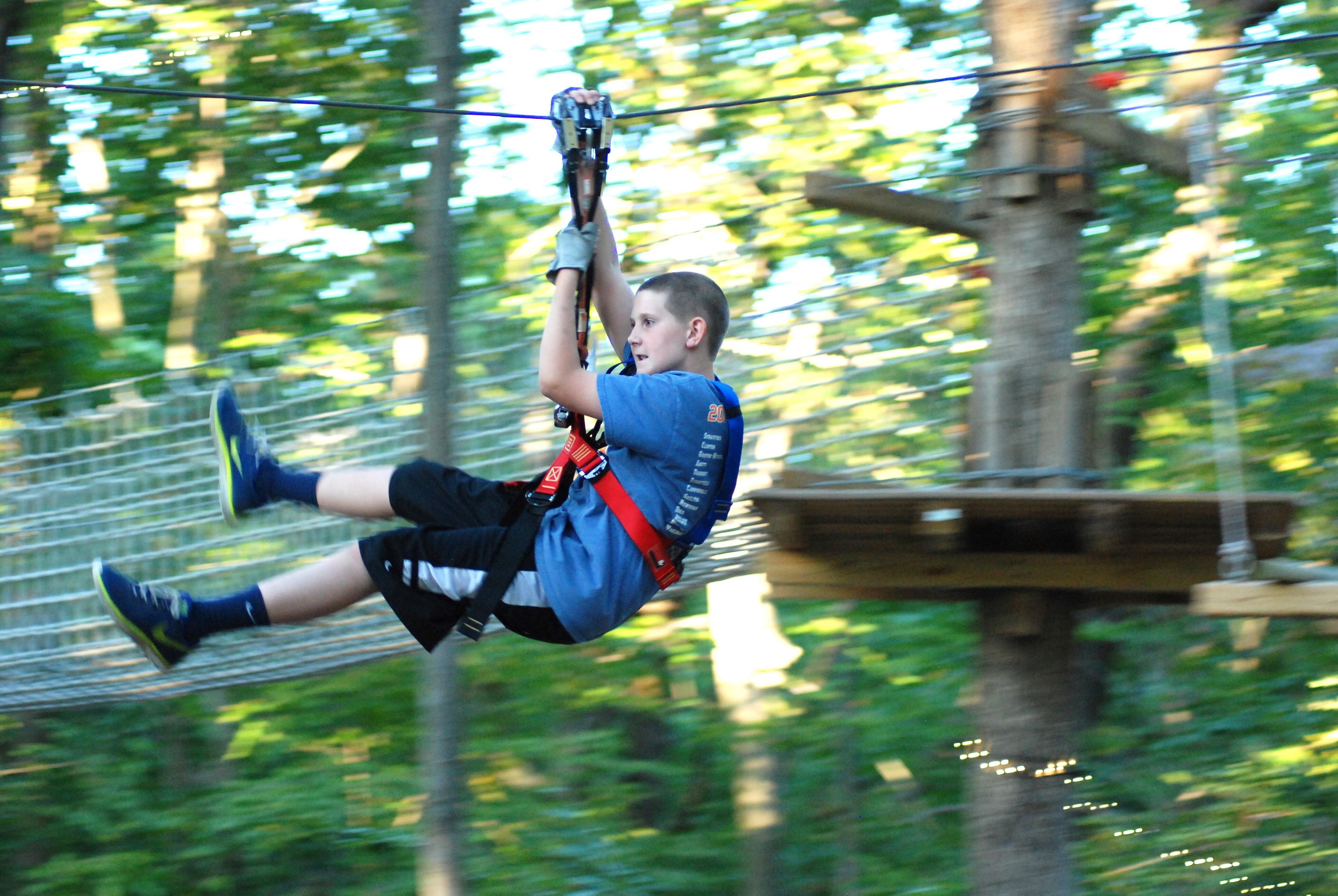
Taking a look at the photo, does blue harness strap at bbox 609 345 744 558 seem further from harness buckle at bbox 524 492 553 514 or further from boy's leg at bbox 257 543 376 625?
boy's leg at bbox 257 543 376 625

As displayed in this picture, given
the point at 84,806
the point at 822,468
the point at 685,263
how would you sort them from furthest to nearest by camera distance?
1. the point at 84,806
2. the point at 685,263
3. the point at 822,468

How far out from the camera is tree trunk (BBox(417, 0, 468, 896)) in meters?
2.93

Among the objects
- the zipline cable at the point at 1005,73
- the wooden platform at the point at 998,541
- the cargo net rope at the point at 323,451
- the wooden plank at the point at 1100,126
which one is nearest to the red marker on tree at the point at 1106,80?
the wooden plank at the point at 1100,126

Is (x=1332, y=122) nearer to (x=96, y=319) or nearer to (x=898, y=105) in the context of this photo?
(x=898, y=105)

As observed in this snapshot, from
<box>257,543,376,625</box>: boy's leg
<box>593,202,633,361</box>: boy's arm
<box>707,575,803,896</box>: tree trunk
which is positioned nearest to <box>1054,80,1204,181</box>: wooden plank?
<box>593,202,633,361</box>: boy's arm

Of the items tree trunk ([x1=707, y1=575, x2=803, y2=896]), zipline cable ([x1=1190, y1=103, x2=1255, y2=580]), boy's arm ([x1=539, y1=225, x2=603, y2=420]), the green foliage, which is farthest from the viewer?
tree trunk ([x1=707, y1=575, x2=803, y2=896])

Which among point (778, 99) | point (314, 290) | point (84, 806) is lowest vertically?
point (84, 806)

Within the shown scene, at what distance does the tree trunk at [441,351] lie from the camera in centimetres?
293

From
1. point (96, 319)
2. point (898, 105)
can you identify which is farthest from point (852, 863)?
point (96, 319)

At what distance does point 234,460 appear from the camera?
2.03m

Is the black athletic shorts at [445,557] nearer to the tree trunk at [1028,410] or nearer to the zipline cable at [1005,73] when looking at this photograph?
the zipline cable at [1005,73]

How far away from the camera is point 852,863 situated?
5.82m

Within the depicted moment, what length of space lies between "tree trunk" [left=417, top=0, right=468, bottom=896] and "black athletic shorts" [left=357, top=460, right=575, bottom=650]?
0.87m

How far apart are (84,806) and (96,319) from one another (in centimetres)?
197
